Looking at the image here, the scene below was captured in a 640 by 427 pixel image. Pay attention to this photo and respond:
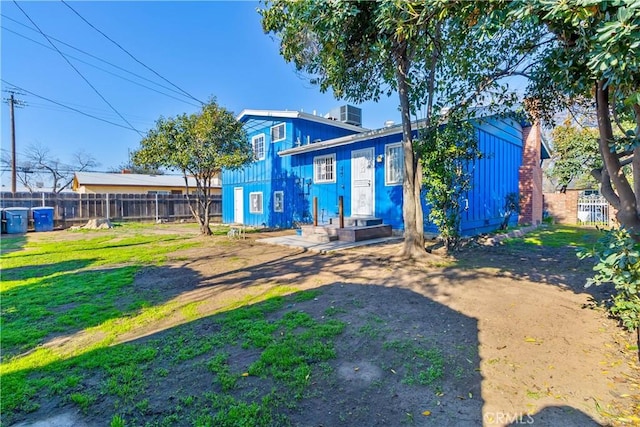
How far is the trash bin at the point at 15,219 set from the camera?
13805mm

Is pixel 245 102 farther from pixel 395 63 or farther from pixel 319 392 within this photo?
pixel 319 392

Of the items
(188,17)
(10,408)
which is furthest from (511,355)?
(188,17)

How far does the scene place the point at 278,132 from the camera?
1508cm

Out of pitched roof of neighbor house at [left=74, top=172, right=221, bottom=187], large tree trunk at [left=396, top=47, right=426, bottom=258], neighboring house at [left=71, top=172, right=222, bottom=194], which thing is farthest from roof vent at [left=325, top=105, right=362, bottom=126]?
pitched roof of neighbor house at [left=74, top=172, right=221, bottom=187]

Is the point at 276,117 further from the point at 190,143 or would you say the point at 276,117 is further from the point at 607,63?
the point at 607,63

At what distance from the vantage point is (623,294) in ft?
9.93

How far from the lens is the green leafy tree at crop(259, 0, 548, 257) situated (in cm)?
466

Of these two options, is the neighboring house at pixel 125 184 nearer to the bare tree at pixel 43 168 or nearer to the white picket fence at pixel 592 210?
the bare tree at pixel 43 168

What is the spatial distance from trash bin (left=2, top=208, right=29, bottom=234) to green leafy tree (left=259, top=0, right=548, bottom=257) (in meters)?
15.5

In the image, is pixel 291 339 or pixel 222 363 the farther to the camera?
pixel 291 339

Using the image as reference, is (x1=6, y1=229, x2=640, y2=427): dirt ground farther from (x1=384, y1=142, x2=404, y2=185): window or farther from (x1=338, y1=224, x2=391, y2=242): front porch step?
(x1=384, y1=142, x2=404, y2=185): window

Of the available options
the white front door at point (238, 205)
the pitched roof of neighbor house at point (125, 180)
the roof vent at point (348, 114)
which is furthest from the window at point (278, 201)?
the pitched roof of neighbor house at point (125, 180)

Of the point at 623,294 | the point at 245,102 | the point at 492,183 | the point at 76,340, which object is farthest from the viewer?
the point at 245,102

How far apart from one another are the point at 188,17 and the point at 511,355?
444 inches
